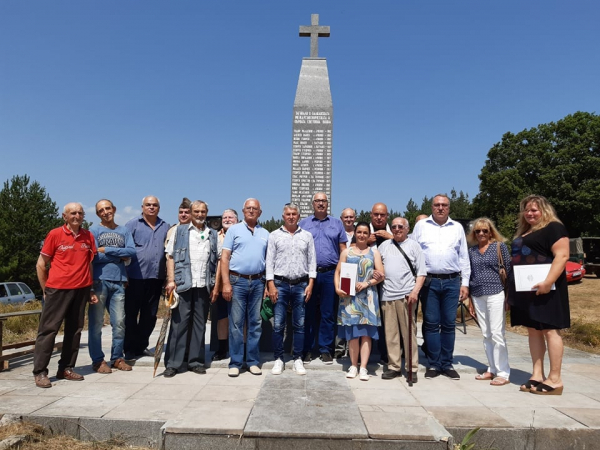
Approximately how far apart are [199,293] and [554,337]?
3.49 metres

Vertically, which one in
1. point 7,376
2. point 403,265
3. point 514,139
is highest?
point 514,139

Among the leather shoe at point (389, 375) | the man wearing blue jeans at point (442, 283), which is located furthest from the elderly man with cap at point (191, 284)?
the man wearing blue jeans at point (442, 283)

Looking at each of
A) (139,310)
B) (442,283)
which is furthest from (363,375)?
(139,310)

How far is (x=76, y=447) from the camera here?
118 inches

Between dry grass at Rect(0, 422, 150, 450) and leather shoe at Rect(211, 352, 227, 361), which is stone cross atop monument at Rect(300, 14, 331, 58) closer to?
leather shoe at Rect(211, 352, 227, 361)

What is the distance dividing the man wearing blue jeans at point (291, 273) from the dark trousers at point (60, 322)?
6.25 ft

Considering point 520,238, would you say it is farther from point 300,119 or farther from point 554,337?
point 300,119

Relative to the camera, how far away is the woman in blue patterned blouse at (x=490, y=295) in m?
4.47

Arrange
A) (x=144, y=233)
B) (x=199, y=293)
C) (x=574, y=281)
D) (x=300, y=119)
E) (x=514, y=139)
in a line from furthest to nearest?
(x=514, y=139) → (x=574, y=281) → (x=300, y=119) → (x=144, y=233) → (x=199, y=293)

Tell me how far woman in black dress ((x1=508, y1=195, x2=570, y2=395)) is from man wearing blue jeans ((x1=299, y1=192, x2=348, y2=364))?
1.84m

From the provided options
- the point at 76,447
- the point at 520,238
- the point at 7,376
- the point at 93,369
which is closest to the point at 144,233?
the point at 93,369

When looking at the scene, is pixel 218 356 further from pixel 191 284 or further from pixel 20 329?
→ pixel 20 329

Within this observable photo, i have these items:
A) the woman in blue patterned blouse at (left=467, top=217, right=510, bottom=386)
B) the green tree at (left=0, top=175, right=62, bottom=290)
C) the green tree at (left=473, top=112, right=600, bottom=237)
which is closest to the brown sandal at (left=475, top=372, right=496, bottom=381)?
the woman in blue patterned blouse at (left=467, top=217, right=510, bottom=386)

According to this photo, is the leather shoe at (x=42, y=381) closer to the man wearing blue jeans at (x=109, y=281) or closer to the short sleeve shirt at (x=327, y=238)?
the man wearing blue jeans at (x=109, y=281)
